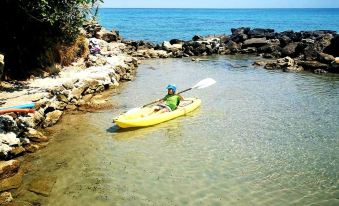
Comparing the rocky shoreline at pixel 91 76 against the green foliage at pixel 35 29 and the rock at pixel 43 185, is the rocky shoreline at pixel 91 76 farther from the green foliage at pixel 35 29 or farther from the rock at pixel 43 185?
the green foliage at pixel 35 29

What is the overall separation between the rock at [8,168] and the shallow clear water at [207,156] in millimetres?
576

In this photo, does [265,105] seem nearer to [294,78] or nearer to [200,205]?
[294,78]

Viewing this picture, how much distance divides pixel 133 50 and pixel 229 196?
31.2m

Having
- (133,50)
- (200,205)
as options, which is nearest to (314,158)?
(200,205)

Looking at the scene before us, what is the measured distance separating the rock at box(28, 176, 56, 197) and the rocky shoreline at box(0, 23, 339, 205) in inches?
17.8

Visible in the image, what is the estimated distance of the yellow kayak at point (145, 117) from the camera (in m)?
14.6

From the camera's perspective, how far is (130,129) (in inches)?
587

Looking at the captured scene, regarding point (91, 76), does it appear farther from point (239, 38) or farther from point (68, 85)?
point (239, 38)

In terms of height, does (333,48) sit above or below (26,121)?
below

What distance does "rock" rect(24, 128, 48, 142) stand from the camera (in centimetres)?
1320

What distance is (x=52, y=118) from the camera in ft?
50.5

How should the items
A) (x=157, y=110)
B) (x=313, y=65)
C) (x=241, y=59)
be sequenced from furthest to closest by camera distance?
(x=241, y=59), (x=313, y=65), (x=157, y=110)

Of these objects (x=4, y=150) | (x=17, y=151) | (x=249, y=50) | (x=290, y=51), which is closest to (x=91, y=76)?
(x=17, y=151)

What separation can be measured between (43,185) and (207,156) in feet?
17.2
